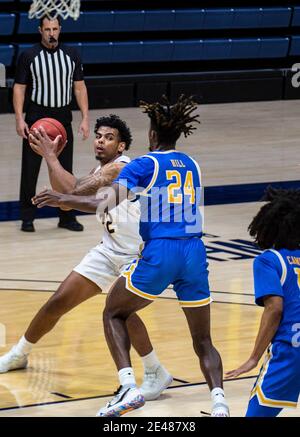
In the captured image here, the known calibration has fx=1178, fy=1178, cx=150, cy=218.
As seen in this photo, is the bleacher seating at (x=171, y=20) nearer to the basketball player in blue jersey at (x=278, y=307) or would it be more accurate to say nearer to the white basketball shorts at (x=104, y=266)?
the white basketball shorts at (x=104, y=266)

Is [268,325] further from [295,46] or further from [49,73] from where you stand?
[295,46]

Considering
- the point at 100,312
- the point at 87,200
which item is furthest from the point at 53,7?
the point at 87,200

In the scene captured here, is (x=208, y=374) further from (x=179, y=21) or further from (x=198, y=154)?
(x=179, y=21)

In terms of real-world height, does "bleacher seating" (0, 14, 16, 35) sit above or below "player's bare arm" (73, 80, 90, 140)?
above

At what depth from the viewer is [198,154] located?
1416 centimetres

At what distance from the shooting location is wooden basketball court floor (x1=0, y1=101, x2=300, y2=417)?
617cm

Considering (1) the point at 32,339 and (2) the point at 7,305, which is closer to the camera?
(1) the point at 32,339

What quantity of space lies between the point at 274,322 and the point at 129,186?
50.4 inches

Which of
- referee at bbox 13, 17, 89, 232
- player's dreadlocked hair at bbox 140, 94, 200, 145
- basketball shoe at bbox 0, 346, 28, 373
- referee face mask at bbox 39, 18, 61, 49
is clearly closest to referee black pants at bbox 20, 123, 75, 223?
referee at bbox 13, 17, 89, 232

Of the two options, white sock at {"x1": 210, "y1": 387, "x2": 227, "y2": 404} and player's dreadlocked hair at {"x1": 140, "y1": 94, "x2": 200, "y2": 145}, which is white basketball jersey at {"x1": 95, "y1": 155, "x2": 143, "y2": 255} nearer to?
player's dreadlocked hair at {"x1": 140, "y1": 94, "x2": 200, "y2": 145}

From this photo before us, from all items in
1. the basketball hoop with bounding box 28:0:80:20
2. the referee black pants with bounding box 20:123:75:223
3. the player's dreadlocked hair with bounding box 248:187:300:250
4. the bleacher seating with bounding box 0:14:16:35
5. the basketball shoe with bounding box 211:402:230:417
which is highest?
the basketball hoop with bounding box 28:0:80:20

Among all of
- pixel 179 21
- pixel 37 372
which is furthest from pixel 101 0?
pixel 37 372

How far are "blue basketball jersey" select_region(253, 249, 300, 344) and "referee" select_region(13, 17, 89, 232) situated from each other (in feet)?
18.7
